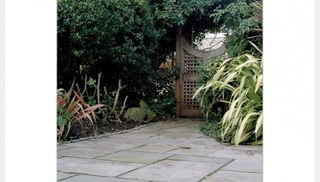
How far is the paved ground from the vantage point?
8.02 feet

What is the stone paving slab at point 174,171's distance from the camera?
2.40 m

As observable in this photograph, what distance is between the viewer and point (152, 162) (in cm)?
292

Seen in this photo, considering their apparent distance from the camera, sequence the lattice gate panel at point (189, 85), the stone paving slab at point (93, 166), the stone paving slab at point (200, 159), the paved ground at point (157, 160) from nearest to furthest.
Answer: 1. the paved ground at point (157, 160)
2. the stone paving slab at point (93, 166)
3. the stone paving slab at point (200, 159)
4. the lattice gate panel at point (189, 85)

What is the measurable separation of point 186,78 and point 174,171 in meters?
3.98

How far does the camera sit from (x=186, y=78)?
21.4 feet

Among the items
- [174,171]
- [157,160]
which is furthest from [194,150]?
[174,171]

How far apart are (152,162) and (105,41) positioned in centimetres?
269

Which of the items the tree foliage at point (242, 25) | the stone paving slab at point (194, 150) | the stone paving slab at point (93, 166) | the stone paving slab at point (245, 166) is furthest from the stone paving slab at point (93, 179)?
the tree foliage at point (242, 25)

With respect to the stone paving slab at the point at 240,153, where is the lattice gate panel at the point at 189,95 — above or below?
above

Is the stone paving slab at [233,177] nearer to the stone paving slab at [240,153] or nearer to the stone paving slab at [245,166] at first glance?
the stone paving slab at [245,166]
